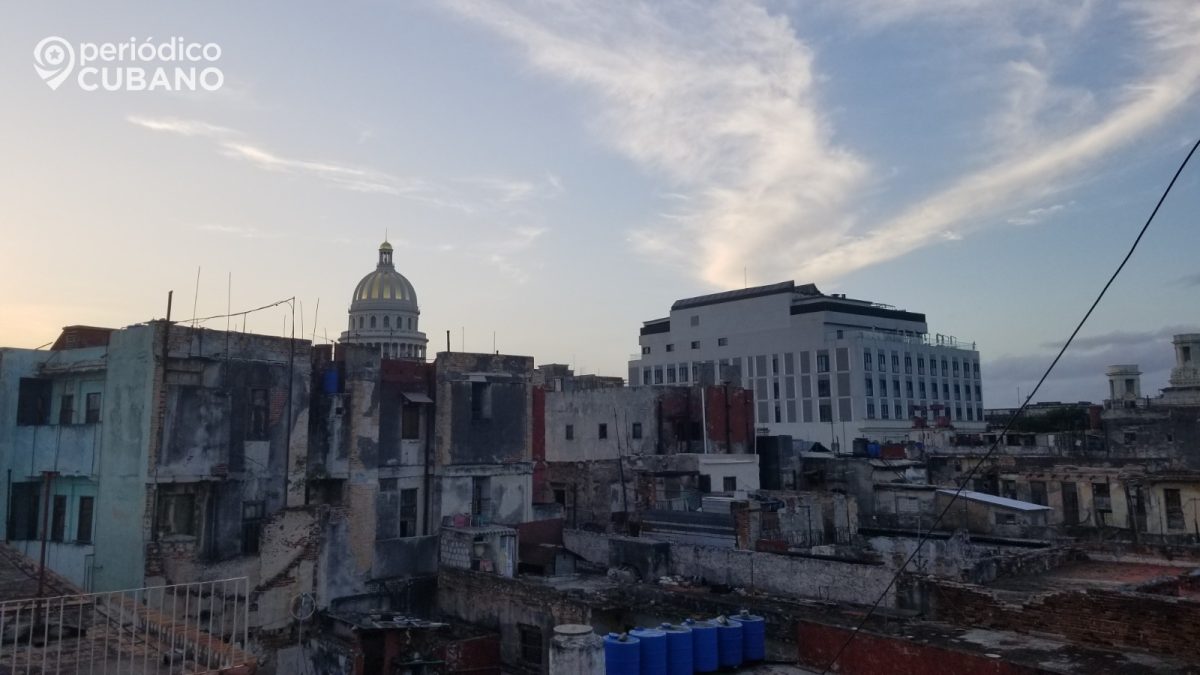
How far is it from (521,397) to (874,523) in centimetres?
1815

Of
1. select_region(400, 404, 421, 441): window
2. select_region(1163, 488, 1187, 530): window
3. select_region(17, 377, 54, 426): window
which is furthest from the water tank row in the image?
select_region(1163, 488, 1187, 530): window

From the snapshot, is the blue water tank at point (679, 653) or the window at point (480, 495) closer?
the blue water tank at point (679, 653)

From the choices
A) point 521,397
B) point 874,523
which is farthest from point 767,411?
point 521,397

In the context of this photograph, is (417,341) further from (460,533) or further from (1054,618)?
(1054,618)

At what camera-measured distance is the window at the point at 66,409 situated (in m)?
26.5

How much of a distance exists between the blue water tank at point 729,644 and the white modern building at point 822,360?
6657cm

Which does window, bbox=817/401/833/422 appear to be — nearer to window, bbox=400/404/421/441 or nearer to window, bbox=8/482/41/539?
window, bbox=400/404/421/441

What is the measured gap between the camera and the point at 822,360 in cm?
9044

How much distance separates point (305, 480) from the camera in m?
27.0

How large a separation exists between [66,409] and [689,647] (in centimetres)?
2202

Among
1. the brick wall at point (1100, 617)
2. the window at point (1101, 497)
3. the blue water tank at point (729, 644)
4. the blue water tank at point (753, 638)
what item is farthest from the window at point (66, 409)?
the window at point (1101, 497)

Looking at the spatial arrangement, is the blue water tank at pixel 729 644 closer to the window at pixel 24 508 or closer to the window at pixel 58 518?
the window at pixel 58 518

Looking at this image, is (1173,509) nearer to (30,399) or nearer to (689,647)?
(689,647)

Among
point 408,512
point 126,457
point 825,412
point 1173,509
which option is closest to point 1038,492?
point 1173,509
